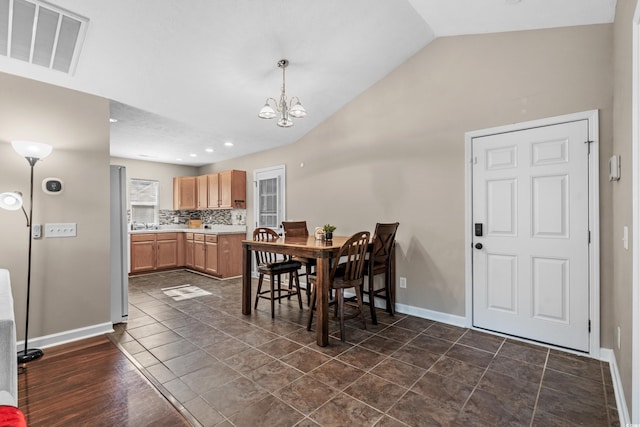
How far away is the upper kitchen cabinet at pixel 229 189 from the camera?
597 cm

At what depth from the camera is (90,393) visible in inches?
81.1

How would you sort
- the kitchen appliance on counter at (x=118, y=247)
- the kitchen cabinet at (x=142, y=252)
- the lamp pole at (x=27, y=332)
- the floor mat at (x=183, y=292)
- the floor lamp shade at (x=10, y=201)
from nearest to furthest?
1. the floor lamp shade at (x=10, y=201)
2. the lamp pole at (x=27, y=332)
3. the kitchen appliance on counter at (x=118, y=247)
4. the floor mat at (x=183, y=292)
5. the kitchen cabinet at (x=142, y=252)

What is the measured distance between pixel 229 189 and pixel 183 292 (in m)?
2.16

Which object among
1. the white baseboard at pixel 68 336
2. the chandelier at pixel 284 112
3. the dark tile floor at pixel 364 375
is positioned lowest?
the dark tile floor at pixel 364 375

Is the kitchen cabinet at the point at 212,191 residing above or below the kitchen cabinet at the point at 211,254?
above

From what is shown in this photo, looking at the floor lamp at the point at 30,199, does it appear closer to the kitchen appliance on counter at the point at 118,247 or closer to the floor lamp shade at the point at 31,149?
the floor lamp shade at the point at 31,149

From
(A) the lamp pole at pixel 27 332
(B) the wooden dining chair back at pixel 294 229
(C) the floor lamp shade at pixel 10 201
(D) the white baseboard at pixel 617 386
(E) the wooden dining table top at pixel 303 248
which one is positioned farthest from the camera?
(B) the wooden dining chair back at pixel 294 229

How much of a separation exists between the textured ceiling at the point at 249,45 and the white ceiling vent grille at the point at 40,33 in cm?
7

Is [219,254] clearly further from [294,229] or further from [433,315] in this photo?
[433,315]

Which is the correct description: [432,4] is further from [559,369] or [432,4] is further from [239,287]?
[239,287]

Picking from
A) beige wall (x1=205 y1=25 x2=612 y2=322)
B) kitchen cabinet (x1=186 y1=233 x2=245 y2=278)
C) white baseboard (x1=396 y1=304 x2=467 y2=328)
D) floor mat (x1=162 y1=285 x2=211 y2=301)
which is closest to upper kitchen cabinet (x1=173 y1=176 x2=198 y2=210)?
kitchen cabinet (x1=186 y1=233 x2=245 y2=278)

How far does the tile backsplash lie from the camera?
252 inches

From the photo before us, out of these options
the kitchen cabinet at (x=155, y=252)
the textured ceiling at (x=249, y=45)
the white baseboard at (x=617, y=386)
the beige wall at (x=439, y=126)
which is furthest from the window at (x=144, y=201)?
the white baseboard at (x=617, y=386)

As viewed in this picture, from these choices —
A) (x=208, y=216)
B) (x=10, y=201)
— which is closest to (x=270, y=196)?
(x=208, y=216)
